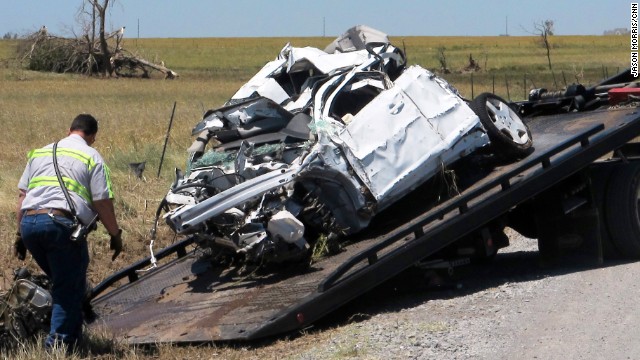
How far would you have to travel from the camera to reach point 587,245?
29.2 feet

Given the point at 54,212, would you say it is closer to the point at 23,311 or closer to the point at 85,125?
the point at 85,125

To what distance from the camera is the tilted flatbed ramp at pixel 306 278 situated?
7254 millimetres

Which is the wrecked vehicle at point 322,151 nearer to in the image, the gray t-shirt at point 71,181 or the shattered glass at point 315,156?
the shattered glass at point 315,156

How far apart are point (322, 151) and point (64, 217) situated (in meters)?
2.30

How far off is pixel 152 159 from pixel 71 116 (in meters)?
14.5

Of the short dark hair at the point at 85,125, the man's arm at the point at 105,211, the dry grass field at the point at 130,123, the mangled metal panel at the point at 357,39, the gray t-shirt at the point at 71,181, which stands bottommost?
the dry grass field at the point at 130,123

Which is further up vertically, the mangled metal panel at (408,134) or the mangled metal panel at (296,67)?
the mangled metal panel at (296,67)

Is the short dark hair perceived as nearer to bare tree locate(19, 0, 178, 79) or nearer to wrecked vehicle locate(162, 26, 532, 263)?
wrecked vehicle locate(162, 26, 532, 263)

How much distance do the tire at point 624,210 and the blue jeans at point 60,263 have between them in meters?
4.85

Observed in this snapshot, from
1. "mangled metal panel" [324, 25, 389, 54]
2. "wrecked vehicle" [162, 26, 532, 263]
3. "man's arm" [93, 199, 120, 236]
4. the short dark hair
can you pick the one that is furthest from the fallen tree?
"man's arm" [93, 199, 120, 236]

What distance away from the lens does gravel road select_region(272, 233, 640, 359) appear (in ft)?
21.0

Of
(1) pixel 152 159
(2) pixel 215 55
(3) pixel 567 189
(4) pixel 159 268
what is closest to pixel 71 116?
(1) pixel 152 159

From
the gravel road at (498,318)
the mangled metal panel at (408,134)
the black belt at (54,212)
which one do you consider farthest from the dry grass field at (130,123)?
the mangled metal panel at (408,134)

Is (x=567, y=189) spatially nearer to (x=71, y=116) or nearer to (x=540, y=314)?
(x=540, y=314)
